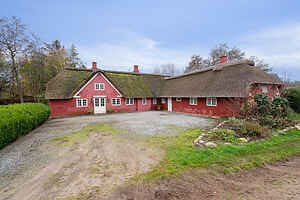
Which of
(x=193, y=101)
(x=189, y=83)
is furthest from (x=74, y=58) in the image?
(x=193, y=101)

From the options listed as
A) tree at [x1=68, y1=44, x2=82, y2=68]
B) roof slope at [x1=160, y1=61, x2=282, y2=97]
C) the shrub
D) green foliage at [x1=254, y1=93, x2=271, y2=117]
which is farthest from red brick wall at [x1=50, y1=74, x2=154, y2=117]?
tree at [x1=68, y1=44, x2=82, y2=68]

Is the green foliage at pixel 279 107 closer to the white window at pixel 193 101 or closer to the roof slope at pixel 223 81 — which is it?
the roof slope at pixel 223 81

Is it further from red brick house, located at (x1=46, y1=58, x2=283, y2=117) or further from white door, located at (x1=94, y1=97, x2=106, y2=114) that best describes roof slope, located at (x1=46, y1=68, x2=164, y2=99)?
white door, located at (x1=94, y1=97, x2=106, y2=114)

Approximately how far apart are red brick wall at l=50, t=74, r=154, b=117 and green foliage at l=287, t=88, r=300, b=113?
727 inches

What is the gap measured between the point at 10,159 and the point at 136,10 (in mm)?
16591

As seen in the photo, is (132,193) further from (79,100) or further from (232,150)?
(79,100)

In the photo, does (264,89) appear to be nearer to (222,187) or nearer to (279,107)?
(279,107)

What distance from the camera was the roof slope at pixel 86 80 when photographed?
16570 millimetres

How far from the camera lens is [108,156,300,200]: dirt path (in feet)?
9.47

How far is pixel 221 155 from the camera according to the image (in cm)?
480

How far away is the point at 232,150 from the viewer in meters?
5.13

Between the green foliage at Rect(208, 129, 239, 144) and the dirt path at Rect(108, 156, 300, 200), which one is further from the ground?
the green foliage at Rect(208, 129, 239, 144)

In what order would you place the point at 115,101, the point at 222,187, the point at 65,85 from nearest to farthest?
the point at 222,187 < the point at 65,85 < the point at 115,101

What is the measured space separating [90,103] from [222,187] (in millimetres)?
17656
